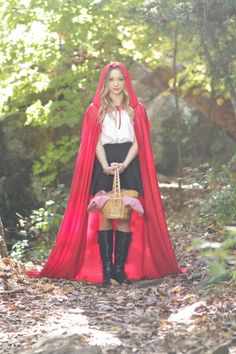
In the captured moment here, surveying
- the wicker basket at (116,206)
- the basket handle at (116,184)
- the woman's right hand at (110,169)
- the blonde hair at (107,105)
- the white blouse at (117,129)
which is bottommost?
the wicker basket at (116,206)

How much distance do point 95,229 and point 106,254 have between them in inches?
12.2

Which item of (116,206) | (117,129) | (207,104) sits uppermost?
(207,104)

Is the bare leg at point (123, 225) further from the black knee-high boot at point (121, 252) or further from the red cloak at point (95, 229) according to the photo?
the red cloak at point (95, 229)

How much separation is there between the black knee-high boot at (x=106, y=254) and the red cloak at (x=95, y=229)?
0.17 meters

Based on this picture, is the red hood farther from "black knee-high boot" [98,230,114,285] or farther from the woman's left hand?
"black knee-high boot" [98,230,114,285]

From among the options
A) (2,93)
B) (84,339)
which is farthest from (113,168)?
(2,93)

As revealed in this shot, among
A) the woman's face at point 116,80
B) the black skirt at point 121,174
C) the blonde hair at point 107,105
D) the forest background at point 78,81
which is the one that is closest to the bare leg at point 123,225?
the black skirt at point 121,174

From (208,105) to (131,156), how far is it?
6592mm

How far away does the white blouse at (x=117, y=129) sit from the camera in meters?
5.98

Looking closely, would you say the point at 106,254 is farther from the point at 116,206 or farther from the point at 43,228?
the point at 43,228

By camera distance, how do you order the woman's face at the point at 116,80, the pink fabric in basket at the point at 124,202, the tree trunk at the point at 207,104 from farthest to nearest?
the tree trunk at the point at 207,104, the woman's face at the point at 116,80, the pink fabric in basket at the point at 124,202

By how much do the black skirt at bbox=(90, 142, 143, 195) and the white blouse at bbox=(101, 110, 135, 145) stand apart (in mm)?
45

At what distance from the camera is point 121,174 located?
6055 millimetres

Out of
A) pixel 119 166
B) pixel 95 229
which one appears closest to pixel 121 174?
pixel 119 166
